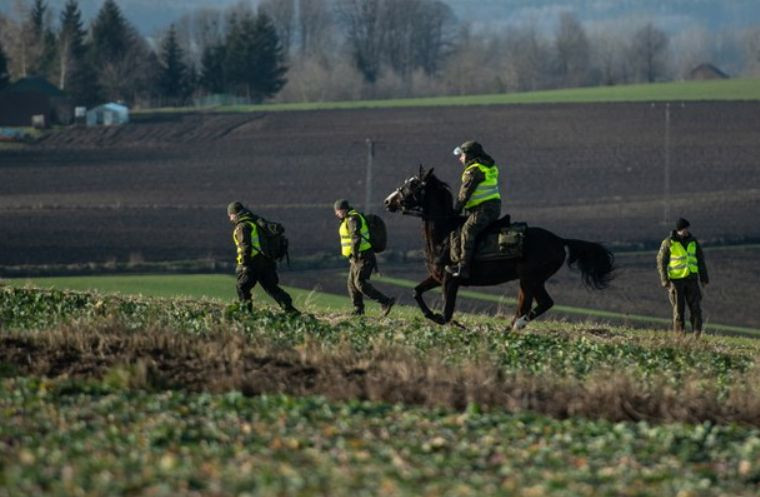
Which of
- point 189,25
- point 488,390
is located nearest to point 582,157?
point 488,390

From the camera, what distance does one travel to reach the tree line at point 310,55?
349 feet

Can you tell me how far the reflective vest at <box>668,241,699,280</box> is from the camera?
840 inches

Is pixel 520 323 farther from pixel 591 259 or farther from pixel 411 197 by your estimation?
pixel 411 197

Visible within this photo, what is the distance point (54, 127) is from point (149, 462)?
77.7 meters

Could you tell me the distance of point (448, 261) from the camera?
18.9 meters

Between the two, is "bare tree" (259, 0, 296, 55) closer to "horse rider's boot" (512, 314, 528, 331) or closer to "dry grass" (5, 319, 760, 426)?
"horse rider's boot" (512, 314, 528, 331)

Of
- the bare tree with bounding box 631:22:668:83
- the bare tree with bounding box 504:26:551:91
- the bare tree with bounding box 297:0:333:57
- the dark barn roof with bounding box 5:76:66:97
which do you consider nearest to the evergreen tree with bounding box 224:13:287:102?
the dark barn roof with bounding box 5:76:66:97

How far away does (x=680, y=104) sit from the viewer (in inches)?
3263

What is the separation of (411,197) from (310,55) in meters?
132

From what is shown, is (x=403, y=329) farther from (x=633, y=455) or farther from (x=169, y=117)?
(x=169, y=117)

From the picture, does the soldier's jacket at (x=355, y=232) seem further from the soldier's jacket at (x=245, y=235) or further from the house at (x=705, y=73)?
the house at (x=705, y=73)

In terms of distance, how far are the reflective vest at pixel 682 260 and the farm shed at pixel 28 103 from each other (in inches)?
2728

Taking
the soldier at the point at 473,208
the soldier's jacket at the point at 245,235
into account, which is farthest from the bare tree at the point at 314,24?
the soldier at the point at 473,208

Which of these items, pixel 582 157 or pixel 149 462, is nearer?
pixel 149 462
